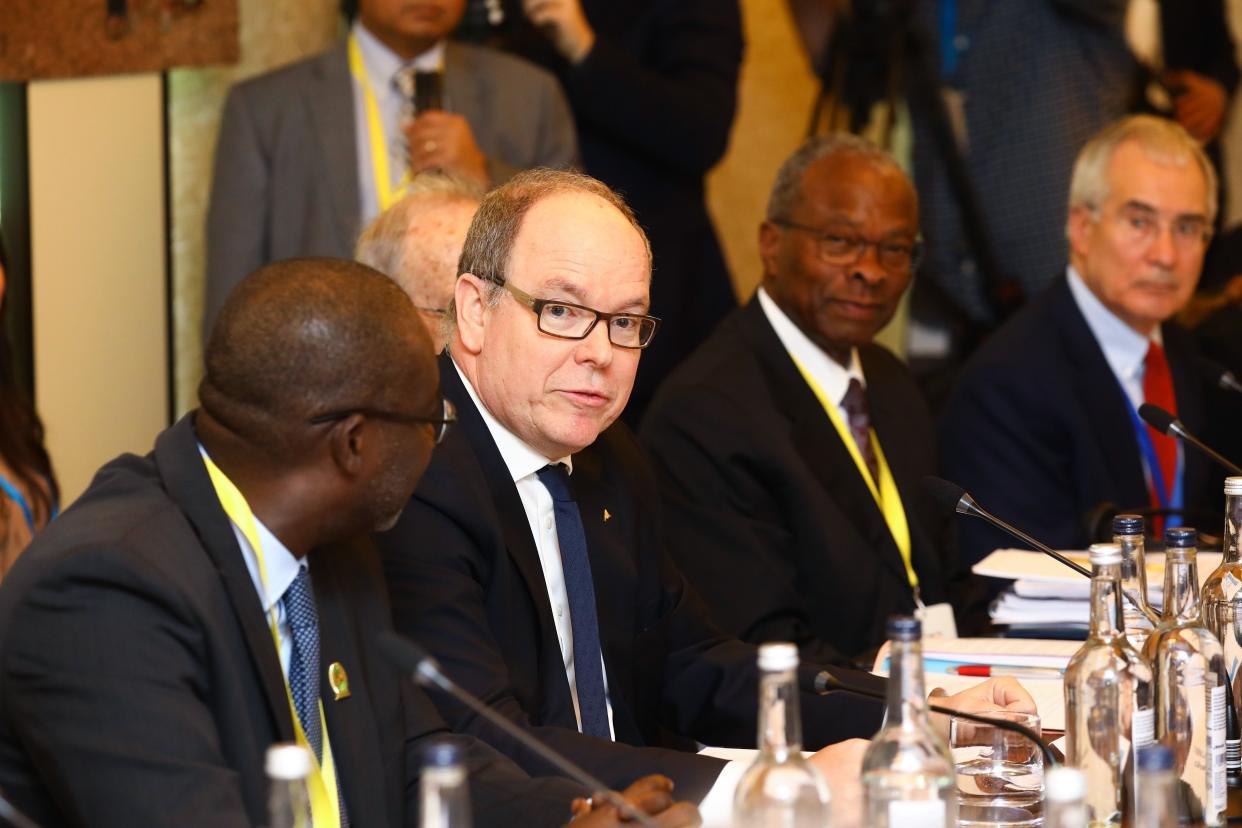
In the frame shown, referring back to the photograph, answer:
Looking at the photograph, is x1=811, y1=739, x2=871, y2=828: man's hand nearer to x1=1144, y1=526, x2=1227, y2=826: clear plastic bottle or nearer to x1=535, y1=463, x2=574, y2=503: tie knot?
x1=1144, y1=526, x2=1227, y2=826: clear plastic bottle

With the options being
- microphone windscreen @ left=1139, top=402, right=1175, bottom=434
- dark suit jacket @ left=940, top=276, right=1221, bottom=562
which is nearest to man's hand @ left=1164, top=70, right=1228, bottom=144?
dark suit jacket @ left=940, top=276, right=1221, bottom=562

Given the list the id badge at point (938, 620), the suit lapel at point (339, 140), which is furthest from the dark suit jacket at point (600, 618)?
the suit lapel at point (339, 140)

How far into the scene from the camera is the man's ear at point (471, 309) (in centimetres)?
265

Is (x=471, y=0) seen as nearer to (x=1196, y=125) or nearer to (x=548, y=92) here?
(x=548, y=92)

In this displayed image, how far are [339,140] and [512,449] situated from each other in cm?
180

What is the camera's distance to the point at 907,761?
1.73m

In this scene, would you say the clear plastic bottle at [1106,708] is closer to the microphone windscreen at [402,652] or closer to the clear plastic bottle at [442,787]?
the microphone windscreen at [402,652]

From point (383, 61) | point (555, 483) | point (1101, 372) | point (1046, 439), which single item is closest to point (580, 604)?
point (555, 483)

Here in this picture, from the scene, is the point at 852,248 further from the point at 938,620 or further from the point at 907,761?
the point at 907,761

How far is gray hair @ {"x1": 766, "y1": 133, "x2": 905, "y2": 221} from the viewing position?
383 centimetres

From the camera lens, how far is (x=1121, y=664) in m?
2.02

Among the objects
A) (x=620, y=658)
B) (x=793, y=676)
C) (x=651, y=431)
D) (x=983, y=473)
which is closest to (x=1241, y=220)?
(x=983, y=473)

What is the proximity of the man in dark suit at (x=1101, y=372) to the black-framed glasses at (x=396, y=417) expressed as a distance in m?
1.92

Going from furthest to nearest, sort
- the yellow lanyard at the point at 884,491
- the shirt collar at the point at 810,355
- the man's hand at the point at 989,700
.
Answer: the shirt collar at the point at 810,355, the yellow lanyard at the point at 884,491, the man's hand at the point at 989,700
